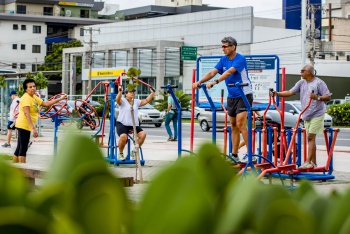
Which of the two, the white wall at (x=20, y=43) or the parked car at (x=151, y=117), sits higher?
the white wall at (x=20, y=43)

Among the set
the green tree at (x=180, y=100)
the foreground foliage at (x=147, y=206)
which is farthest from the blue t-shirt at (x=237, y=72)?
the green tree at (x=180, y=100)

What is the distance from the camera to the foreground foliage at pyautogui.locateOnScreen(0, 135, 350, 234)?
830 millimetres

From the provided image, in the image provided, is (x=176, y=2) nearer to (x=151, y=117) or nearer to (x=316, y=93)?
(x=151, y=117)

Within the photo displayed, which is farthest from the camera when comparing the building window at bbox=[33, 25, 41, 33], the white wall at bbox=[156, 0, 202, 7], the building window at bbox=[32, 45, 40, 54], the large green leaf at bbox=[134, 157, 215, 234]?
the white wall at bbox=[156, 0, 202, 7]

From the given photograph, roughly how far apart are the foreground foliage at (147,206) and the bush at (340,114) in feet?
133

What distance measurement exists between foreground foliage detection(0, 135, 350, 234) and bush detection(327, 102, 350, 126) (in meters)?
40.7

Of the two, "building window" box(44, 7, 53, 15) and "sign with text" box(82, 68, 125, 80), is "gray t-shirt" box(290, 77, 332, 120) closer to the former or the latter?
"sign with text" box(82, 68, 125, 80)

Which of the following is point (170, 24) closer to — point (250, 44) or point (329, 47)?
point (250, 44)

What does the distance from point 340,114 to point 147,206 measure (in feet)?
135

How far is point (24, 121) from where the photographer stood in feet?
42.9

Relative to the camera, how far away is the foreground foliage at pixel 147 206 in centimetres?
83

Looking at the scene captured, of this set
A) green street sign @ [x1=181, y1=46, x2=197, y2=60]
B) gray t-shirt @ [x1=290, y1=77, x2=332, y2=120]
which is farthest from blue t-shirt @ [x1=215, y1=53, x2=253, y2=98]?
green street sign @ [x1=181, y1=46, x2=197, y2=60]

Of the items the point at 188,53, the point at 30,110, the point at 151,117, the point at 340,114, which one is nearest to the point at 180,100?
the point at 151,117

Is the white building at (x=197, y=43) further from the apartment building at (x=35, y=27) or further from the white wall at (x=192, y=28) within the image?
the apartment building at (x=35, y=27)
